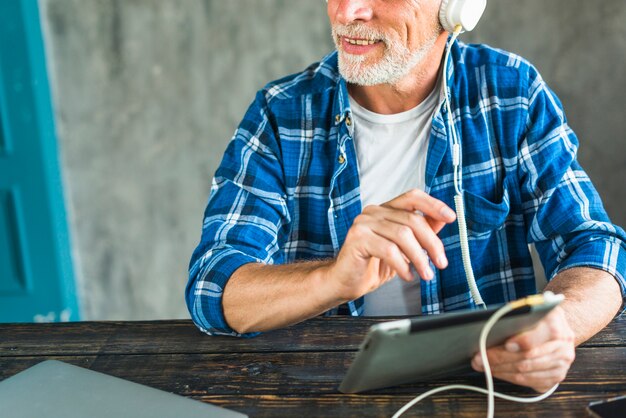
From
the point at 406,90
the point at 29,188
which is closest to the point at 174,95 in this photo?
the point at 29,188

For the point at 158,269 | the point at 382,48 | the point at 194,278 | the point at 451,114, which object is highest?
the point at 382,48

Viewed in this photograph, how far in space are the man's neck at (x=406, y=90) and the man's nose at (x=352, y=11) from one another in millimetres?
185

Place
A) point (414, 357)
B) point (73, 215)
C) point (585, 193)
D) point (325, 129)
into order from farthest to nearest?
point (73, 215), point (325, 129), point (585, 193), point (414, 357)

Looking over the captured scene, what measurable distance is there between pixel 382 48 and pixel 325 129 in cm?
23

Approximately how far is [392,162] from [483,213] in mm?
241

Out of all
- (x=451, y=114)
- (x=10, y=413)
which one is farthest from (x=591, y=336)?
(x=10, y=413)

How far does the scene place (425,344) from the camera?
34.7 inches

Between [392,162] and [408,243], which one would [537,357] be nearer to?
[408,243]

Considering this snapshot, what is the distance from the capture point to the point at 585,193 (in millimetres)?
1498

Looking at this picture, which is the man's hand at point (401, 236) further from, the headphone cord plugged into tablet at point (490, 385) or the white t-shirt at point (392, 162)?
the white t-shirt at point (392, 162)

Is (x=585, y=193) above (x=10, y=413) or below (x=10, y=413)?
above

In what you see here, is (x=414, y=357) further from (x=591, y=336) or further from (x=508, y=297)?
(x=508, y=297)

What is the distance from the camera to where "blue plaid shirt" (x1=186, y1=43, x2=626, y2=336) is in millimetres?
1504

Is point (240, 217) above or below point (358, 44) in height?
below
